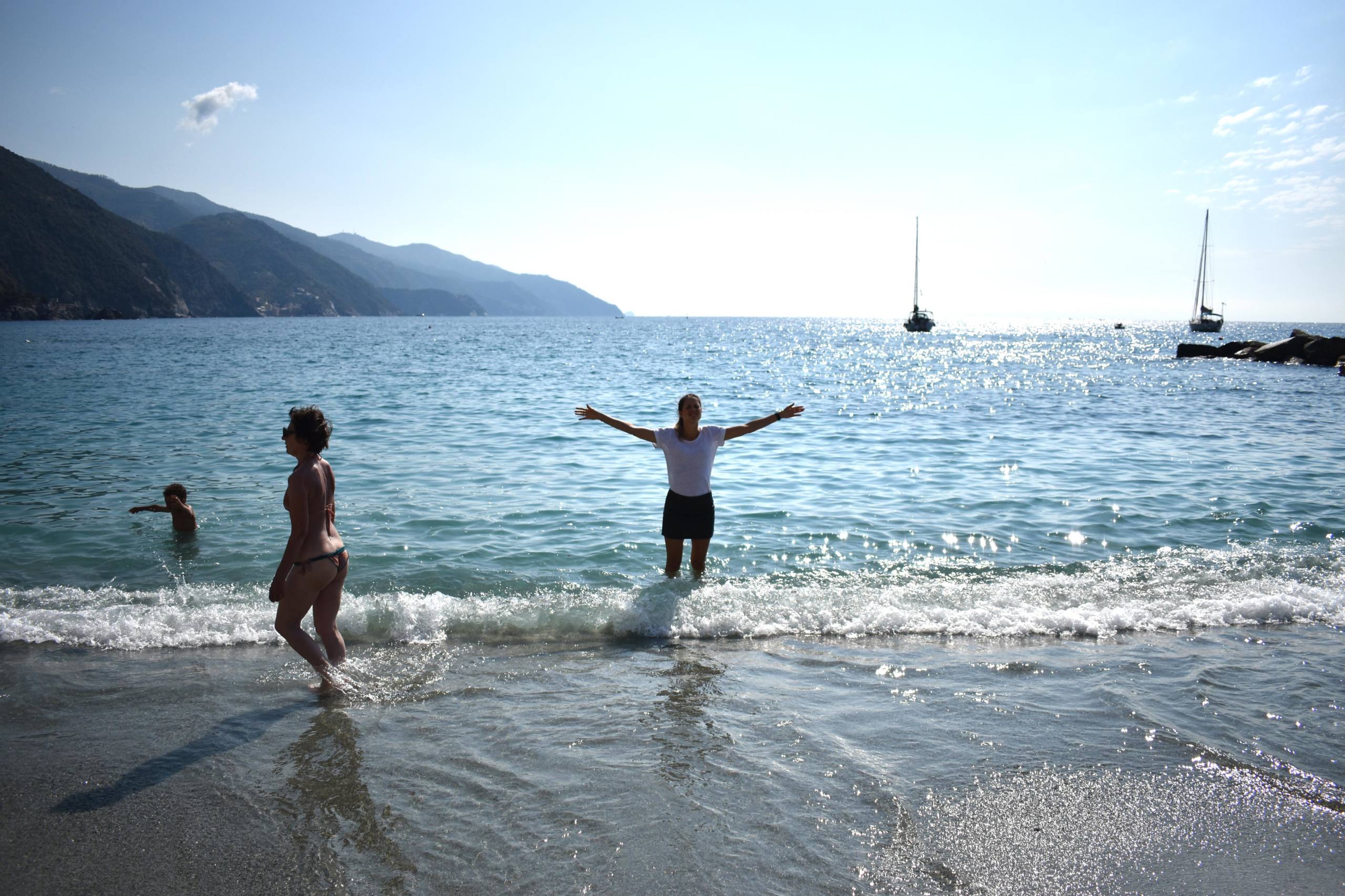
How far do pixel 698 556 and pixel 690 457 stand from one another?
112 cm

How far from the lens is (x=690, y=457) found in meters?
7.64

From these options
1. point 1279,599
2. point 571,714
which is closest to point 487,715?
point 571,714

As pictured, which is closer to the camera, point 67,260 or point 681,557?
point 681,557

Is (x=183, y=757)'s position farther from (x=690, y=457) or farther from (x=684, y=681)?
(x=690, y=457)

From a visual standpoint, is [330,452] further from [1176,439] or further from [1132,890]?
[1176,439]

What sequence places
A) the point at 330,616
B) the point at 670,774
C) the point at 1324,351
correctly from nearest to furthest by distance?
the point at 670,774 < the point at 330,616 < the point at 1324,351

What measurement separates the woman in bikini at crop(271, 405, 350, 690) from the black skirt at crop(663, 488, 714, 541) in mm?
3398

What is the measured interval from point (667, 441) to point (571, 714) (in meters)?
3.38

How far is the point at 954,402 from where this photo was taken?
27750 mm

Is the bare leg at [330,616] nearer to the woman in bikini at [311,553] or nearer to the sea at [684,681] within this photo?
the woman in bikini at [311,553]

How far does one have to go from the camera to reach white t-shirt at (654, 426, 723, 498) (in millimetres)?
7645

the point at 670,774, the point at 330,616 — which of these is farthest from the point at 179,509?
the point at 670,774

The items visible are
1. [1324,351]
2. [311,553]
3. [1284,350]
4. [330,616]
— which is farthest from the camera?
[1284,350]

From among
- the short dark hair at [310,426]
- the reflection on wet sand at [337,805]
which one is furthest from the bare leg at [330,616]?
the short dark hair at [310,426]
